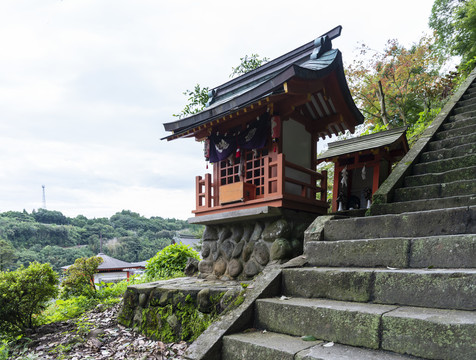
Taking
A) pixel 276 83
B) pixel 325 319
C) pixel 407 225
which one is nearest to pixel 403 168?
pixel 407 225

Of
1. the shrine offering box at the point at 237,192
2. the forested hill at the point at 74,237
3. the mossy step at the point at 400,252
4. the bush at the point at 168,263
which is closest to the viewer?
the mossy step at the point at 400,252

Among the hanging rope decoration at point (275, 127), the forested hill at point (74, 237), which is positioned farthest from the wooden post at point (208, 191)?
the forested hill at point (74, 237)

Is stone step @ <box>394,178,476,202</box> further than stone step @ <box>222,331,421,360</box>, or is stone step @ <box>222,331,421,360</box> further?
stone step @ <box>394,178,476,202</box>

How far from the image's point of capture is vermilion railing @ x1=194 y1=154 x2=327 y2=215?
5620mm

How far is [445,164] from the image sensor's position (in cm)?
442

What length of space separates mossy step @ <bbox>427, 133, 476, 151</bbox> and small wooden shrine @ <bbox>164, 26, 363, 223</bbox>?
6.53 feet

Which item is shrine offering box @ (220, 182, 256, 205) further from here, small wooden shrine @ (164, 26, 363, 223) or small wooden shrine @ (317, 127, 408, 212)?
small wooden shrine @ (317, 127, 408, 212)

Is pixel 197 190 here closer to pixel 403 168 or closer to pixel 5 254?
pixel 403 168

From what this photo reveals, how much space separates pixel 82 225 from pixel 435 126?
5742 centimetres

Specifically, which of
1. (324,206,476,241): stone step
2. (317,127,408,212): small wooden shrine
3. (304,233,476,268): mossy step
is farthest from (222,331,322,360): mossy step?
(317,127,408,212): small wooden shrine

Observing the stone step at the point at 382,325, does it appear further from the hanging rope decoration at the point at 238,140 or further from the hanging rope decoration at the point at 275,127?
the hanging rope decoration at the point at 238,140

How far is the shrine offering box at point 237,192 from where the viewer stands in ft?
19.6

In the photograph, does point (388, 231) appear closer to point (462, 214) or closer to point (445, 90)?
point (462, 214)

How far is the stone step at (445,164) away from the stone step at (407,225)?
1850mm
